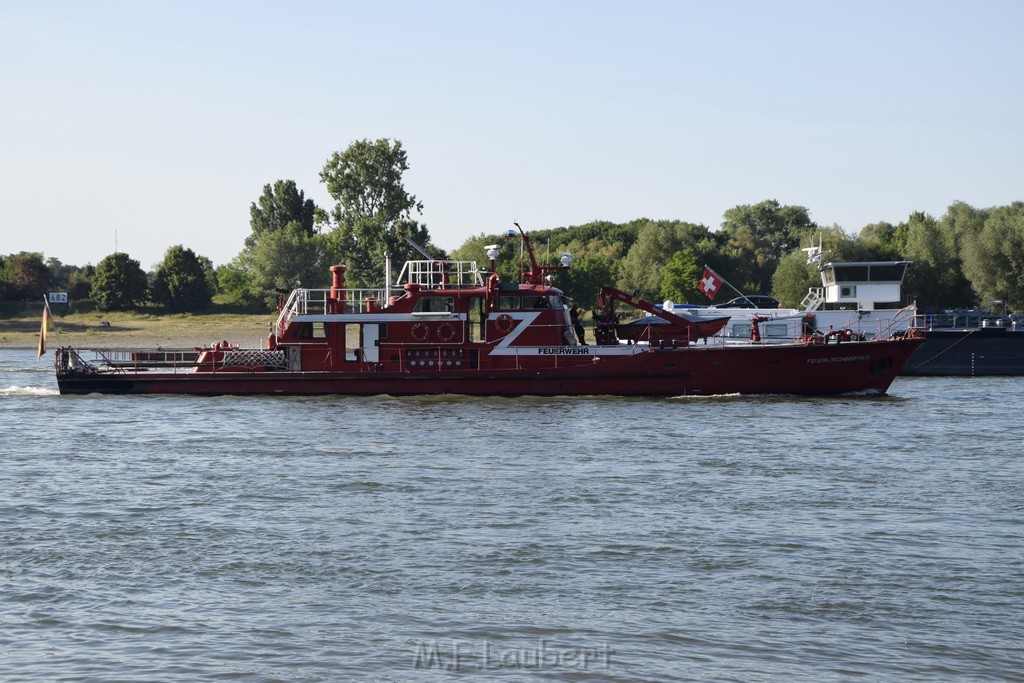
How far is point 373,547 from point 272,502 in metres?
4.39

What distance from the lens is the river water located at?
13.6m

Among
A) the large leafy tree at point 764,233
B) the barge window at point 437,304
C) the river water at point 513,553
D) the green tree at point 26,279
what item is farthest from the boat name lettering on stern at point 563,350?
the green tree at point 26,279

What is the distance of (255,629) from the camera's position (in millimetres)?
14422

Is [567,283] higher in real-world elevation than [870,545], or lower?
higher

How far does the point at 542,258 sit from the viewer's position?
306ft

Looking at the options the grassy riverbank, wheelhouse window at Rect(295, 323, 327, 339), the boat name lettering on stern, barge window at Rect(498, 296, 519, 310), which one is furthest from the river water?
the grassy riverbank

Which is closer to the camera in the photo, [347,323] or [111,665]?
[111,665]

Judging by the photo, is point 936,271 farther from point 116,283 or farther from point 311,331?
point 116,283

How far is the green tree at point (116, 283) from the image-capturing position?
101m

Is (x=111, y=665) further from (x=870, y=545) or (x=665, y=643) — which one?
(x=870, y=545)

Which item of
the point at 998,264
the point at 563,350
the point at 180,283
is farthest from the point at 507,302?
the point at 180,283

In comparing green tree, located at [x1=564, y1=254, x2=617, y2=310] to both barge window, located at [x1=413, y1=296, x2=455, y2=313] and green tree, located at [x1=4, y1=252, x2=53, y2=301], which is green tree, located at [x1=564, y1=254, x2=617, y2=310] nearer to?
green tree, located at [x1=4, y1=252, x2=53, y2=301]

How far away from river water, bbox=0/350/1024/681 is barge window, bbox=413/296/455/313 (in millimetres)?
7073

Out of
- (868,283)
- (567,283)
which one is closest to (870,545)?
(868,283)
